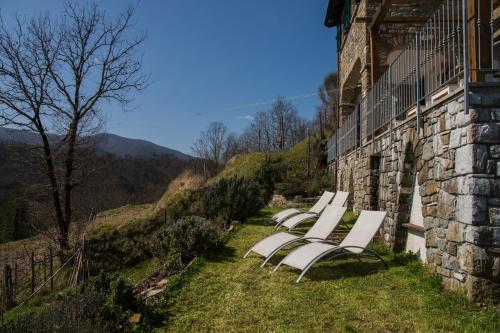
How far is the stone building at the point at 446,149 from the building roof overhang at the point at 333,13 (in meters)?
8.97

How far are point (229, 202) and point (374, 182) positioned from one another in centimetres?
422

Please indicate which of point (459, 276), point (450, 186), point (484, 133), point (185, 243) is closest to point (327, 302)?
point (459, 276)

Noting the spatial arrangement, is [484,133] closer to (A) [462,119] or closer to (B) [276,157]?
(A) [462,119]

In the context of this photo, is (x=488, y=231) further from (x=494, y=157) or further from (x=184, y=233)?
(x=184, y=233)

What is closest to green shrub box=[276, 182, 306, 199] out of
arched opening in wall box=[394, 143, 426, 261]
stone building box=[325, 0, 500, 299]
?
stone building box=[325, 0, 500, 299]

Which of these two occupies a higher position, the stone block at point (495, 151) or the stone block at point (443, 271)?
the stone block at point (495, 151)

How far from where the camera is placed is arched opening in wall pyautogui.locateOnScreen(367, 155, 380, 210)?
25.1ft

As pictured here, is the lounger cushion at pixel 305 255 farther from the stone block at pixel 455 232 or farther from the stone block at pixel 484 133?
the stone block at pixel 484 133

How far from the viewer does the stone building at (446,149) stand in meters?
3.59

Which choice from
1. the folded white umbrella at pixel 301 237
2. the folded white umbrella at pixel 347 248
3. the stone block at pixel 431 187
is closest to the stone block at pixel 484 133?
the stone block at pixel 431 187

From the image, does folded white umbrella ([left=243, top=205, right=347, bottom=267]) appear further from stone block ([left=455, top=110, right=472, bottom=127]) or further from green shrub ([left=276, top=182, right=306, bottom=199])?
green shrub ([left=276, top=182, right=306, bottom=199])

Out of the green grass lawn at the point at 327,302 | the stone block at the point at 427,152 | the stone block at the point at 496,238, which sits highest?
the stone block at the point at 427,152

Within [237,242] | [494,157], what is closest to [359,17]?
[237,242]

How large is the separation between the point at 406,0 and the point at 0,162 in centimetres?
1273
